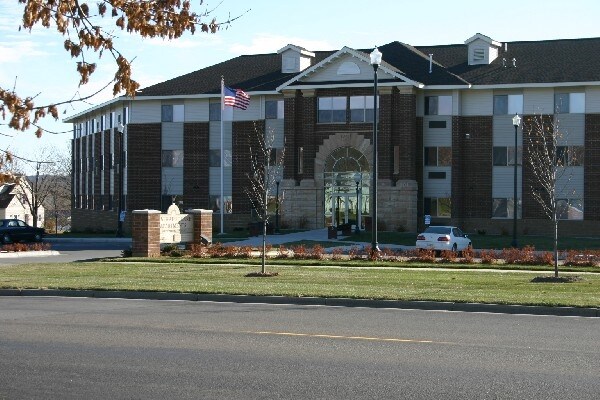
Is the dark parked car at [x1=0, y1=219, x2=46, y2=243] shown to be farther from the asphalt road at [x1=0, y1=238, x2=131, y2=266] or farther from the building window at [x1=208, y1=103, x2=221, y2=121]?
the building window at [x1=208, y1=103, x2=221, y2=121]

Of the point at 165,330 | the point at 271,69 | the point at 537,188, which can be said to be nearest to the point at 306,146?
the point at 271,69

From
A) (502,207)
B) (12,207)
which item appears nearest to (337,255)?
(502,207)

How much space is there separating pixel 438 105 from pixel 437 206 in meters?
5.94

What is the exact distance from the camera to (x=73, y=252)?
41.3m

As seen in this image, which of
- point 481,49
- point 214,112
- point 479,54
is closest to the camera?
point 481,49

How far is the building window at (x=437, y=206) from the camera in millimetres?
57656

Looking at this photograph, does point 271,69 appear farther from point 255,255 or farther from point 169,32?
point 169,32

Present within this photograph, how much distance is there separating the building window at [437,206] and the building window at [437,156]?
81.0 inches

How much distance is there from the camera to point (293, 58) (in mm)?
61344

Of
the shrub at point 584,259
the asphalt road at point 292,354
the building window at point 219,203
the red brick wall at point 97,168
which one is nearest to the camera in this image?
the asphalt road at point 292,354

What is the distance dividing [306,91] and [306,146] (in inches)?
126

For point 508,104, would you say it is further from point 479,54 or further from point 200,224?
point 200,224

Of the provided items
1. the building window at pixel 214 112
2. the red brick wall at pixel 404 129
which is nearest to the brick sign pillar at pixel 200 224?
the red brick wall at pixel 404 129

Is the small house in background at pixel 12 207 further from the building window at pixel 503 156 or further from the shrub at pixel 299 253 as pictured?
the shrub at pixel 299 253
